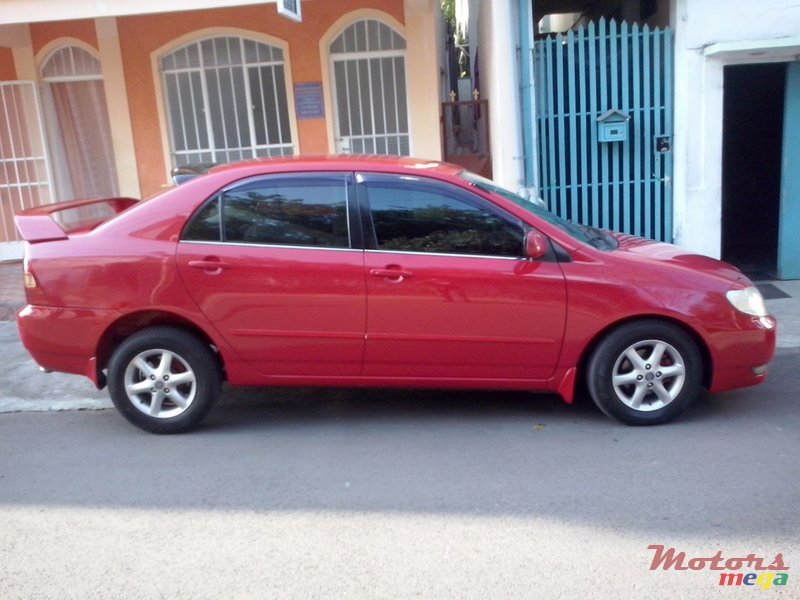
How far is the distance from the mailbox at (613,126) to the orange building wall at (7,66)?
7261 mm

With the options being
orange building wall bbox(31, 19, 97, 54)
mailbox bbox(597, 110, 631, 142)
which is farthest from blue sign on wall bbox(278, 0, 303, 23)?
orange building wall bbox(31, 19, 97, 54)

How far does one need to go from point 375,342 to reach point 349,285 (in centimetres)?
39

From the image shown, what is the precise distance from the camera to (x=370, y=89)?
9977mm

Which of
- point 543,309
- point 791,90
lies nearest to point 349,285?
point 543,309

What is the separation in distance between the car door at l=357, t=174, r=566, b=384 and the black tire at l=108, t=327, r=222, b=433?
1.02 m

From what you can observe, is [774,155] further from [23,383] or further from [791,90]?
[23,383]

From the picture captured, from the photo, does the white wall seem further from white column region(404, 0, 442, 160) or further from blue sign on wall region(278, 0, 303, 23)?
blue sign on wall region(278, 0, 303, 23)

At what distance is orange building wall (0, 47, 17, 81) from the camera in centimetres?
1012

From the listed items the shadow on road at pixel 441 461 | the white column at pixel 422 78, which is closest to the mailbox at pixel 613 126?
the white column at pixel 422 78

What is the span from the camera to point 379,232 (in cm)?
493

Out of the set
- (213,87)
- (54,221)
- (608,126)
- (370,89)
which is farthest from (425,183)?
(213,87)

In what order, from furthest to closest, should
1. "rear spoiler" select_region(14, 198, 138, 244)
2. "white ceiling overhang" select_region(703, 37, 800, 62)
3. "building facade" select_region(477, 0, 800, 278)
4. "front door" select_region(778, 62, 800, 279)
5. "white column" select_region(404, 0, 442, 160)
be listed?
"white column" select_region(404, 0, 442, 160) → "front door" select_region(778, 62, 800, 279) → "building facade" select_region(477, 0, 800, 278) → "white ceiling overhang" select_region(703, 37, 800, 62) → "rear spoiler" select_region(14, 198, 138, 244)

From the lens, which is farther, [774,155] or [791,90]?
[774,155]

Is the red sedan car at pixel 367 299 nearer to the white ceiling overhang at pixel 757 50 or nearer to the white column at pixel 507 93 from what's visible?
the white column at pixel 507 93
